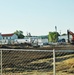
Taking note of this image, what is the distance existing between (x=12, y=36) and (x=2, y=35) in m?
7.53

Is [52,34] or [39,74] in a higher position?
[52,34]

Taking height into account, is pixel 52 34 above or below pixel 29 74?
above

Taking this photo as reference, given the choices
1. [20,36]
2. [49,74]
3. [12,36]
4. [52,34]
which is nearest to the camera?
[49,74]

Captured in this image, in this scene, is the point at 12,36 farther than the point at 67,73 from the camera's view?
Yes

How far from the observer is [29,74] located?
569 inches

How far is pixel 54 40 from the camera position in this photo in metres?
103

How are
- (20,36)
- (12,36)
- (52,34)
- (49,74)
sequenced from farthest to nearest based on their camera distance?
(20,36) < (12,36) < (52,34) < (49,74)

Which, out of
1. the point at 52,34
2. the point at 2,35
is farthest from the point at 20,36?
the point at 52,34

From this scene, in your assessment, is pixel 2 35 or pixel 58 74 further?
pixel 2 35

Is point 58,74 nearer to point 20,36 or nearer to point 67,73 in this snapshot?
point 67,73

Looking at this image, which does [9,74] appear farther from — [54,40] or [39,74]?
[54,40]

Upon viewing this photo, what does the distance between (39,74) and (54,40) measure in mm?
89068

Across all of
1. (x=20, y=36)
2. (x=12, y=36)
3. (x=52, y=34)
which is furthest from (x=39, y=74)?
(x=20, y=36)

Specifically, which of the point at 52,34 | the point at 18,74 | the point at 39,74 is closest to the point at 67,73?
the point at 39,74
